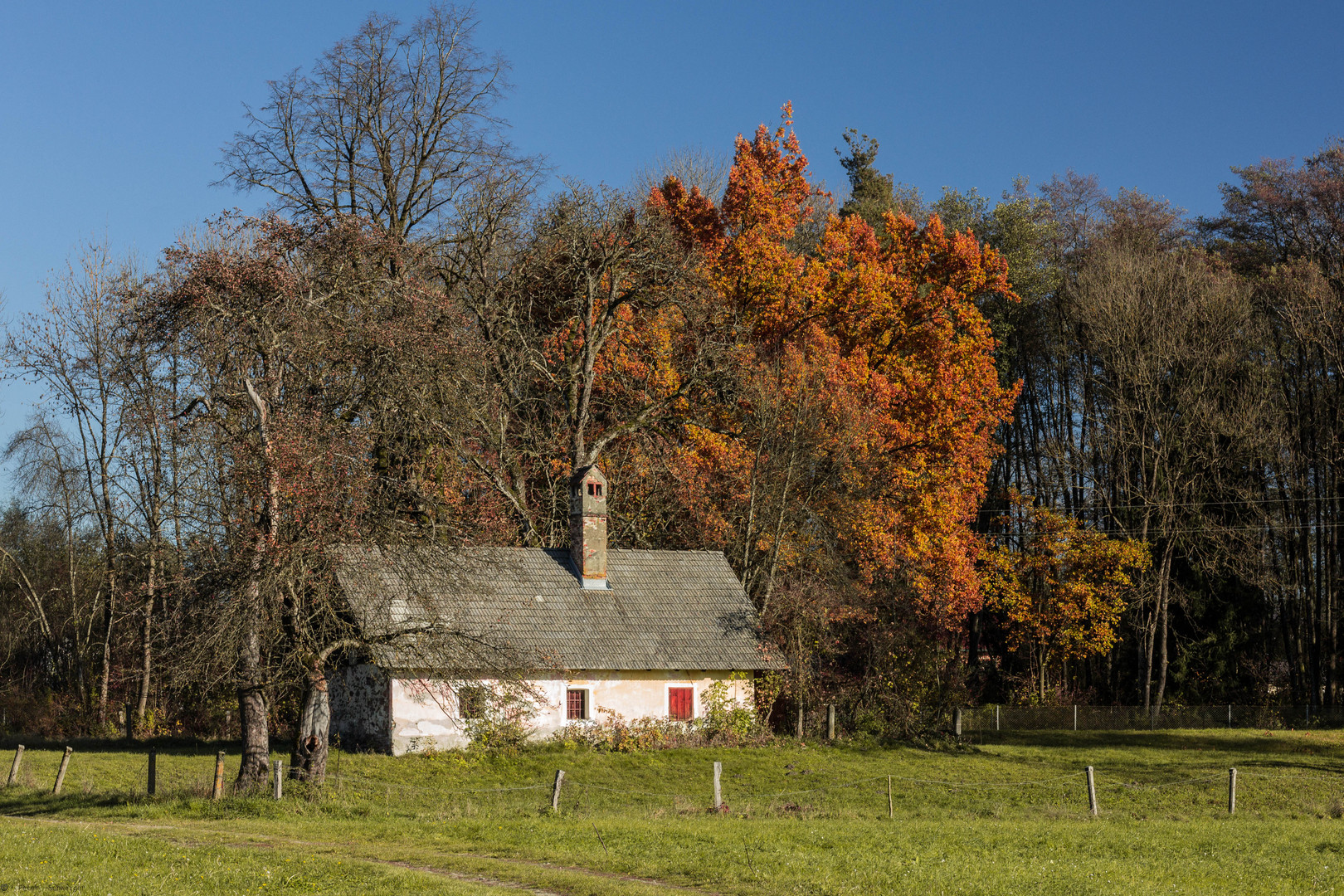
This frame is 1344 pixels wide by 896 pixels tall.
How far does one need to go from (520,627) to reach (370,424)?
10.4m

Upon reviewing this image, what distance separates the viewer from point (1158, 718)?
41.9m

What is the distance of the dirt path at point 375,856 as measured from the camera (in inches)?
572

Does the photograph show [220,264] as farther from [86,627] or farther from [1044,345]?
[1044,345]

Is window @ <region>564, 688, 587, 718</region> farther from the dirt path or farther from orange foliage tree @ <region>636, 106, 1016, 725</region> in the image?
the dirt path

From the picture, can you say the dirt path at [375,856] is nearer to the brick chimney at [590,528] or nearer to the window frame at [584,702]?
the window frame at [584,702]

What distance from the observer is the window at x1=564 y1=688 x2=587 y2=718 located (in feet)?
107

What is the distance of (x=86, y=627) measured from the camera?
44938mm

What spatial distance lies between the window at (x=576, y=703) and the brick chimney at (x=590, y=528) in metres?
3.33

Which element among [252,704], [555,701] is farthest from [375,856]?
[555,701]

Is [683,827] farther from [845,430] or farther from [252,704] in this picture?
[845,430]

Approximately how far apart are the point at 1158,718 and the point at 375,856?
33143mm

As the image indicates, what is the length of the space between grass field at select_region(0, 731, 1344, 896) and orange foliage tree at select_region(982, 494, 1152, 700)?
899cm

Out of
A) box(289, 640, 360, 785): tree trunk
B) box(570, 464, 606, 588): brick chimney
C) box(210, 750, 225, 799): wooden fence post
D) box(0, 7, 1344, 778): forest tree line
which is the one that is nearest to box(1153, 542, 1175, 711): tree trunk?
box(0, 7, 1344, 778): forest tree line

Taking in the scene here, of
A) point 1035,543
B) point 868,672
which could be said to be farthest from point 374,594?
point 1035,543
